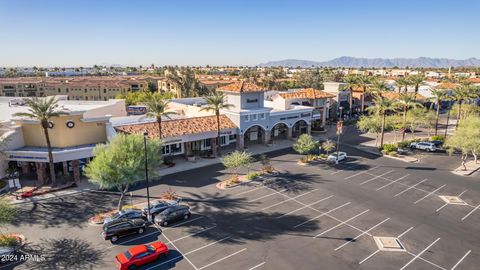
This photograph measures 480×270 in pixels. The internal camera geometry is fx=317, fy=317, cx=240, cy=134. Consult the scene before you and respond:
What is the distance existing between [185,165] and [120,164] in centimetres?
1624

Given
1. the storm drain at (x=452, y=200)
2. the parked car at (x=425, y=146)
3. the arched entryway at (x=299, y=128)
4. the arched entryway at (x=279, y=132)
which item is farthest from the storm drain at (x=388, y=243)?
the arched entryway at (x=299, y=128)

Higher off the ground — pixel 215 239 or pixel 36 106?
pixel 36 106

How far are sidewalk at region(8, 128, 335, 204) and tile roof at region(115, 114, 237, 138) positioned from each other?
173 inches

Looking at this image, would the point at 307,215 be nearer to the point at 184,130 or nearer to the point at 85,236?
the point at 85,236

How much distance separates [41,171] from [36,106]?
826 centimetres

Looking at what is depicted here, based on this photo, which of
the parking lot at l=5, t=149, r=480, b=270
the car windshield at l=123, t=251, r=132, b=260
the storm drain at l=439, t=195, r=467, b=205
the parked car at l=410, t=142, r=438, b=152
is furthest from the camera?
the parked car at l=410, t=142, r=438, b=152

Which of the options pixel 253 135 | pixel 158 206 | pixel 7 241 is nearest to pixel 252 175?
pixel 158 206

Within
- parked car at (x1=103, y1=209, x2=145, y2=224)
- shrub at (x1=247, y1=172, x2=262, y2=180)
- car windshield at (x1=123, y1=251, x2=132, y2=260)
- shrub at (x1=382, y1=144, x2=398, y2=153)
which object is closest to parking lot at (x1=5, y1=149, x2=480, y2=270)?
shrub at (x1=247, y1=172, x2=262, y2=180)

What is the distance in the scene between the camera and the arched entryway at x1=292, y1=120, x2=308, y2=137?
66.6 metres

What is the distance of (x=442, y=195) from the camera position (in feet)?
118

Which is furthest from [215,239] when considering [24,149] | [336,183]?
[24,149]

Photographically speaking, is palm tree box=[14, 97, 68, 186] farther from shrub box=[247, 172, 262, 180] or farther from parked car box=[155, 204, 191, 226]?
shrub box=[247, 172, 262, 180]

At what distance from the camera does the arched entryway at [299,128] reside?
66562 millimetres

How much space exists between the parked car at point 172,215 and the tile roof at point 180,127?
17882 mm
